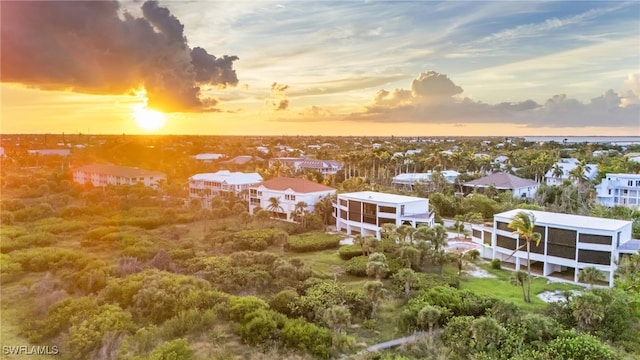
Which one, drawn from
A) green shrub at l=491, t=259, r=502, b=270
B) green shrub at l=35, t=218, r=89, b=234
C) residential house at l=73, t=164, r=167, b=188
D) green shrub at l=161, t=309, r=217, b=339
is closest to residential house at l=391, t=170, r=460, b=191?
green shrub at l=491, t=259, r=502, b=270

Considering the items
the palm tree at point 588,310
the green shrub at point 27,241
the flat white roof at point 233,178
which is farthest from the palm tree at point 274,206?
the palm tree at point 588,310

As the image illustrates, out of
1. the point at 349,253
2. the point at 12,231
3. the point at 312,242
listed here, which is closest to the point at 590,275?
the point at 349,253

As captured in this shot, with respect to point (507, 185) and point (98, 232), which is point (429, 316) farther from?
point (507, 185)

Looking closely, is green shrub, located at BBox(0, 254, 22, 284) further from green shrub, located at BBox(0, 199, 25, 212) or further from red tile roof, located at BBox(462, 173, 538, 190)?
red tile roof, located at BBox(462, 173, 538, 190)

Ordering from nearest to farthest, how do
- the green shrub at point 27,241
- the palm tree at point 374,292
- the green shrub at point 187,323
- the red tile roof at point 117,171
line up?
1. the green shrub at point 187,323
2. the palm tree at point 374,292
3. the green shrub at point 27,241
4. the red tile roof at point 117,171

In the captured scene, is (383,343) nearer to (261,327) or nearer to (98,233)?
(261,327)

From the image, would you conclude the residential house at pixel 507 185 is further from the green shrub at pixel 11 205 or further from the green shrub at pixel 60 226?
the green shrub at pixel 11 205

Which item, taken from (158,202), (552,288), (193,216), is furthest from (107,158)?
(552,288)
